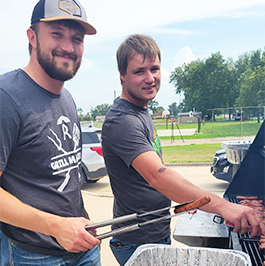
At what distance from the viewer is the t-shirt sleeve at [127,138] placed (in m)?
1.82

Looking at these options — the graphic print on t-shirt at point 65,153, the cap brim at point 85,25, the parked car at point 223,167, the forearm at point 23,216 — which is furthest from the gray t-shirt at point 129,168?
the parked car at point 223,167

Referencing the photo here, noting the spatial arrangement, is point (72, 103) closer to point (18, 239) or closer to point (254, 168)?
point (18, 239)

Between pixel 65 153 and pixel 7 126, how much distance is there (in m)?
0.44

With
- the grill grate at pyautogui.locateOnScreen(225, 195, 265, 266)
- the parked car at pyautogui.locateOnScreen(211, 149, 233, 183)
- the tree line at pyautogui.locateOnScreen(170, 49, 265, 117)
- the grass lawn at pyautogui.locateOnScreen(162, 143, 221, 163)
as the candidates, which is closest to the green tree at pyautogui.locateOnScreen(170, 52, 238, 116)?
the tree line at pyautogui.locateOnScreen(170, 49, 265, 117)

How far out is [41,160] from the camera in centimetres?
165

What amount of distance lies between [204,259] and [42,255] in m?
0.90

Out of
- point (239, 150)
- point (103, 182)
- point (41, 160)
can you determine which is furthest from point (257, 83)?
point (41, 160)

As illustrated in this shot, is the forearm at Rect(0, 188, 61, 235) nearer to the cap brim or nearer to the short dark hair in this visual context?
the cap brim

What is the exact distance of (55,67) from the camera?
1.75m

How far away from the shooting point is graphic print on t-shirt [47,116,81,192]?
1.74 metres

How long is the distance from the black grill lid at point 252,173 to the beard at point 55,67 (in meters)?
1.87

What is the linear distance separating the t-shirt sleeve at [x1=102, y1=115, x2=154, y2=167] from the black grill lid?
4.75 ft

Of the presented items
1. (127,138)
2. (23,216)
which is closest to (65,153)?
(127,138)

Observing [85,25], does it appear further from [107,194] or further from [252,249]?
[107,194]
